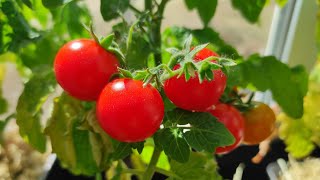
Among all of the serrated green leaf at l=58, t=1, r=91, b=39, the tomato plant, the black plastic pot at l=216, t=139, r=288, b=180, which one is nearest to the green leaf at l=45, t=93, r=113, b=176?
the tomato plant

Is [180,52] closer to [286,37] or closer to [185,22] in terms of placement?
[286,37]

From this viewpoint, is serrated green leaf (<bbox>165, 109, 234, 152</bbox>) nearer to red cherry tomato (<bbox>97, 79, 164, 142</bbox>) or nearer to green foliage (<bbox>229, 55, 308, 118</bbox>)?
red cherry tomato (<bbox>97, 79, 164, 142</bbox>)

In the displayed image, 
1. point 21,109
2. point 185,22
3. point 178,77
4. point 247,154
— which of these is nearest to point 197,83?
point 178,77

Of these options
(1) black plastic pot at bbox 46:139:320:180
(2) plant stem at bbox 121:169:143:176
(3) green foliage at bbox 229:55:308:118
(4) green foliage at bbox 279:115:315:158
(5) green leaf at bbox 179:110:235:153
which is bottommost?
(1) black plastic pot at bbox 46:139:320:180

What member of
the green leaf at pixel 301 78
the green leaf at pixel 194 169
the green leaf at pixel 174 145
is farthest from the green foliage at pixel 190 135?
the green leaf at pixel 301 78

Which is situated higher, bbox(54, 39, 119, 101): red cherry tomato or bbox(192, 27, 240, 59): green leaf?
bbox(54, 39, 119, 101): red cherry tomato

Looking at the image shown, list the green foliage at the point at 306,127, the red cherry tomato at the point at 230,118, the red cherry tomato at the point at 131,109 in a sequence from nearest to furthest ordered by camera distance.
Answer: the red cherry tomato at the point at 131,109 → the red cherry tomato at the point at 230,118 → the green foliage at the point at 306,127

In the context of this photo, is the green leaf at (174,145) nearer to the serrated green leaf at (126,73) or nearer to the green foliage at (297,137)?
the serrated green leaf at (126,73)

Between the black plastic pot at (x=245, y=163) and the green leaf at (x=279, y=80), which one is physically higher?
the green leaf at (x=279, y=80)
